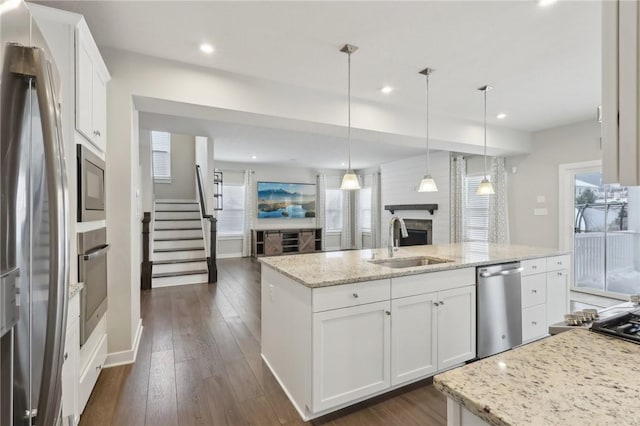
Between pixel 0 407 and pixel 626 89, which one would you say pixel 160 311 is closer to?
pixel 0 407

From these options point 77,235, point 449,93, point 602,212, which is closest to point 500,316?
point 449,93

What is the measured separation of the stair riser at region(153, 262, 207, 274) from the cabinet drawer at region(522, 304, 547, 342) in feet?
15.8

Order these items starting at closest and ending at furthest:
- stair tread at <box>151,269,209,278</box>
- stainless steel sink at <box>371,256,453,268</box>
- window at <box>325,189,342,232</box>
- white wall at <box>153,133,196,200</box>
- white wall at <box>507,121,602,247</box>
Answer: stainless steel sink at <box>371,256,453,268</box>
white wall at <box>507,121,602,247</box>
stair tread at <box>151,269,209,278</box>
white wall at <box>153,133,196,200</box>
window at <box>325,189,342,232</box>

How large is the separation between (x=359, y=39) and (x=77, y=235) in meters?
2.43

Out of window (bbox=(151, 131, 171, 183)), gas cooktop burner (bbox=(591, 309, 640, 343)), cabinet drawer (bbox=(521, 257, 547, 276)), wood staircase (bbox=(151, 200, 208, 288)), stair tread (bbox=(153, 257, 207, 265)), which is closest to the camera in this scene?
gas cooktop burner (bbox=(591, 309, 640, 343))

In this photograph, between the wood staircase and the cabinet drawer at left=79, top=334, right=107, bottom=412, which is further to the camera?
the wood staircase

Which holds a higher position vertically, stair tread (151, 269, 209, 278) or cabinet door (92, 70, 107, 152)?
cabinet door (92, 70, 107, 152)

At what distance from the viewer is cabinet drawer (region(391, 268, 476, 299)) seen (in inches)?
81.9

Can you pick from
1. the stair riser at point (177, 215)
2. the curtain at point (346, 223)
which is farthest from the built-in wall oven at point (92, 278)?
the curtain at point (346, 223)

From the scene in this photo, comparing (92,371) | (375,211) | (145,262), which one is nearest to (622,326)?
(92,371)

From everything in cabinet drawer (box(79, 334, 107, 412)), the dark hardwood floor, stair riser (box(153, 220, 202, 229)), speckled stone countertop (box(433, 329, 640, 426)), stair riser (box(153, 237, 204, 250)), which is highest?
stair riser (box(153, 220, 202, 229))

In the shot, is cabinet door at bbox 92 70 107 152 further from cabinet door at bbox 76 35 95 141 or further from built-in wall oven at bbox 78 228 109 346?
built-in wall oven at bbox 78 228 109 346

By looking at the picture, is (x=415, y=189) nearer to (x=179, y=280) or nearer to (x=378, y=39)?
(x=378, y=39)

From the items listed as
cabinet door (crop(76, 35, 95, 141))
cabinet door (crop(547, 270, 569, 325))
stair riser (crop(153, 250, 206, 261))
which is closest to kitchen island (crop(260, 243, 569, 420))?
cabinet door (crop(547, 270, 569, 325))
